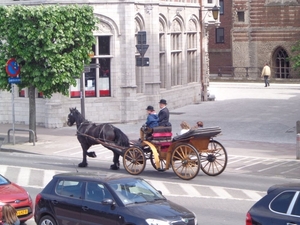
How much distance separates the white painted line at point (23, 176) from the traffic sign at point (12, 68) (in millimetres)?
5201

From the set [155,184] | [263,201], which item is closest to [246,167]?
[155,184]

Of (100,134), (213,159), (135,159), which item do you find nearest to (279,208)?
(213,159)

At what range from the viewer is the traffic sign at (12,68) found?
2742 cm

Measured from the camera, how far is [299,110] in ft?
128

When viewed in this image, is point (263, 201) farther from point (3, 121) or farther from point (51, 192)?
point (3, 121)

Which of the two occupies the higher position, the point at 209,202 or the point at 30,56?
Answer: the point at 30,56

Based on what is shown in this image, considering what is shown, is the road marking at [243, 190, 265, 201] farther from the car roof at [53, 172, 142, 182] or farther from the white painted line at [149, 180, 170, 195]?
the car roof at [53, 172, 142, 182]

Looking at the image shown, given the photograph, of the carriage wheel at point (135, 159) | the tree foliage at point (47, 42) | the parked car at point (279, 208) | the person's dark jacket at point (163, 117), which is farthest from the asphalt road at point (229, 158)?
the parked car at point (279, 208)

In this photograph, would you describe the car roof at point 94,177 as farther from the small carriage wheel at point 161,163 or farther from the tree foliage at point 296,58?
the tree foliage at point 296,58

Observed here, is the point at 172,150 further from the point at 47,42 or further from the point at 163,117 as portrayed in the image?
the point at 47,42

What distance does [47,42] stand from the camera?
27000 millimetres

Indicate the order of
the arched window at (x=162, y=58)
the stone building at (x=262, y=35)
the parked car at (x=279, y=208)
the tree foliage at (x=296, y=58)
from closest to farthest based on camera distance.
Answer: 1. the parked car at (x=279, y=208)
2. the tree foliage at (x=296, y=58)
3. the arched window at (x=162, y=58)
4. the stone building at (x=262, y=35)

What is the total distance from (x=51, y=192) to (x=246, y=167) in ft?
34.1

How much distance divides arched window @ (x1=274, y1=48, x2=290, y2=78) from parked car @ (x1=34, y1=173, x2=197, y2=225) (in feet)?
167
